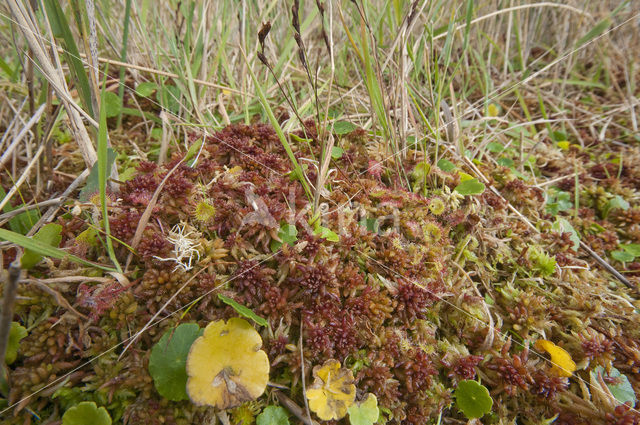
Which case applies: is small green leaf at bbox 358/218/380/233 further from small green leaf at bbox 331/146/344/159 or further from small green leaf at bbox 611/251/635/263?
small green leaf at bbox 611/251/635/263

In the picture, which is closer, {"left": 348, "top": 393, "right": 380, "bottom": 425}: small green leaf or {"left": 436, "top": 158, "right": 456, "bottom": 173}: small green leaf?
{"left": 348, "top": 393, "right": 380, "bottom": 425}: small green leaf

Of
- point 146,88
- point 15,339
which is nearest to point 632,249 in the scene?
point 15,339

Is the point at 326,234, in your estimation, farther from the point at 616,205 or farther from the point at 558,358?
the point at 616,205

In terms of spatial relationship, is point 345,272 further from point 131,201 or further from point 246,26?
point 246,26

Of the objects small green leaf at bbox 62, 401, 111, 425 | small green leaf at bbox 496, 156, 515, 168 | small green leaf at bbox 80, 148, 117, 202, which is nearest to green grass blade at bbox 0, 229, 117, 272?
small green leaf at bbox 80, 148, 117, 202

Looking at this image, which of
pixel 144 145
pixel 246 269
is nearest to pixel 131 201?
pixel 246 269
